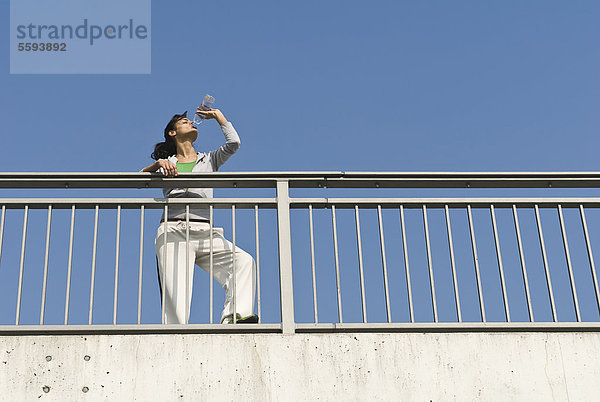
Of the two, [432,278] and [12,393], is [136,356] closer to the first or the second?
[12,393]

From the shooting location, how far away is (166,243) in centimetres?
574

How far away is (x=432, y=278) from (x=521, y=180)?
1027 millimetres

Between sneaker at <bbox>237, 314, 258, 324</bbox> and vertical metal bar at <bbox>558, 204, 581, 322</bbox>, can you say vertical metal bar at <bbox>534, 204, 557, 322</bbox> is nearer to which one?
vertical metal bar at <bbox>558, 204, 581, 322</bbox>

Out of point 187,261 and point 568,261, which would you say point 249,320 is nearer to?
point 187,261

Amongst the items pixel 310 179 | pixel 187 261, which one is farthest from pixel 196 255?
pixel 310 179

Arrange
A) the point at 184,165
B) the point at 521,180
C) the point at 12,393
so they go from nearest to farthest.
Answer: the point at 12,393 → the point at 521,180 → the point at 184,165

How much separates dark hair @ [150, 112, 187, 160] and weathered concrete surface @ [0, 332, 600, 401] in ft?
5.79

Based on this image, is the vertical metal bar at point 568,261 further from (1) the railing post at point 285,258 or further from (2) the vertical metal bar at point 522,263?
(1) the railing post at point 285,258

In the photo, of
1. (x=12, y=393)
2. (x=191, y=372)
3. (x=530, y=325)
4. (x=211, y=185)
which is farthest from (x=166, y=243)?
(x=530, y=325)

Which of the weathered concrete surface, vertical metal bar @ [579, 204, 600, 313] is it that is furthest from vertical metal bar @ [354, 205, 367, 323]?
vertical metal bar @ [579, 204, 600, 313]

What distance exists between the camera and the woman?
5773mm

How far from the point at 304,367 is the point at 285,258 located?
2.37ft

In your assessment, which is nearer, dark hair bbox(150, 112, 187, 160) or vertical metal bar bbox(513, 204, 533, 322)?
vertical metal bar bbox(513, 204, 533, 322)

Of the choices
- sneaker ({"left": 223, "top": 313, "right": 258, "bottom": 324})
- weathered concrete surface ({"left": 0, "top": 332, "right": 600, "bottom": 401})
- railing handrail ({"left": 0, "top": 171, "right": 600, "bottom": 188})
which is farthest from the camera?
railing handrail ({"left": 0, "top": 171, "right": 600, "bottom": 188})
